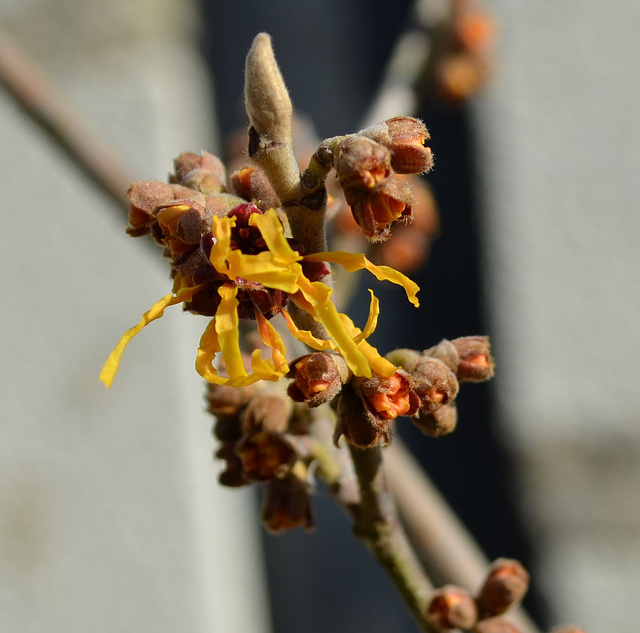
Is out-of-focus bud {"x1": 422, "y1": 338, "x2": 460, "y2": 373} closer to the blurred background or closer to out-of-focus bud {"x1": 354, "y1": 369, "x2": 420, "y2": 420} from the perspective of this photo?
out-of-focus bud {"x1": 354, "y1": 369, "x2": 420, "y2": 420}

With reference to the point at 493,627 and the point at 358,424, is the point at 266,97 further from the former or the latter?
the point at 493,627

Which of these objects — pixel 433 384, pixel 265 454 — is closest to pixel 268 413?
pixel 265 454

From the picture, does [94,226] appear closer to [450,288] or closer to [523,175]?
[450,288]

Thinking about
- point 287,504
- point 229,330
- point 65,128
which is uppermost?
point 65,128

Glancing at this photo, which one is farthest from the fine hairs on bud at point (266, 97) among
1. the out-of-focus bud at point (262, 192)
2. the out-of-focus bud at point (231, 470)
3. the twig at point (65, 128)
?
the twig at point (65, 128)

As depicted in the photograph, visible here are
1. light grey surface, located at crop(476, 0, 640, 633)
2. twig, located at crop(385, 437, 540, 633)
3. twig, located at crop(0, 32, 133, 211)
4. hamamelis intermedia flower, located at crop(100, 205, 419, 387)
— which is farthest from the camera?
light grey surface, located at crop(476, 0, 640, 633)

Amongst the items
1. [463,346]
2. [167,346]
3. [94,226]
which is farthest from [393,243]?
[94,226]

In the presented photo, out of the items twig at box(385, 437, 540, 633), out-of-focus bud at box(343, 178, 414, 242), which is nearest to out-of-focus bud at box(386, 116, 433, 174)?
out-of-focus bud at box(343, 178, 414, 242)
